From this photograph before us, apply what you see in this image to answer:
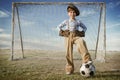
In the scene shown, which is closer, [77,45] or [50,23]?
[77,45]

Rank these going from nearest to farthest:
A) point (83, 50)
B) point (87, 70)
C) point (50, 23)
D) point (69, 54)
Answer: point (87, 70), point (83, 50), point (69, 54), point (50, 23)

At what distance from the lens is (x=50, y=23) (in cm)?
555

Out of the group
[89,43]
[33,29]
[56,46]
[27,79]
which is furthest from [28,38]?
[27,79]

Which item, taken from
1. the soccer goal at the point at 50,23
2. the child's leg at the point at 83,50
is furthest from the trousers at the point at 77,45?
the soccer goal at the point at 50,23

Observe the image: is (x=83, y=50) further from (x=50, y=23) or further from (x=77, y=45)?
(x=50, y=23)

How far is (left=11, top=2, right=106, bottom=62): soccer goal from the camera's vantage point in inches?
219

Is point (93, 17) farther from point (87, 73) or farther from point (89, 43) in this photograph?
point (87, 73)

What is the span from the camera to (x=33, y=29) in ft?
18.5

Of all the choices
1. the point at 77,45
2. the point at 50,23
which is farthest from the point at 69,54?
the point at 50,23

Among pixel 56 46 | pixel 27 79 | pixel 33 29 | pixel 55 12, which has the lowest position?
pixel 27 79

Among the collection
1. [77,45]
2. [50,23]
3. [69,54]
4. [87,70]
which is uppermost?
[50,23]

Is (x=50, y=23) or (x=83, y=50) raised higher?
(x=50, y=23)

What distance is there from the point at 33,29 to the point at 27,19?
0.28m

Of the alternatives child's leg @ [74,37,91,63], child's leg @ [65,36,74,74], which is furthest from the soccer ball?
child's leg @ [65,36,74,74]
